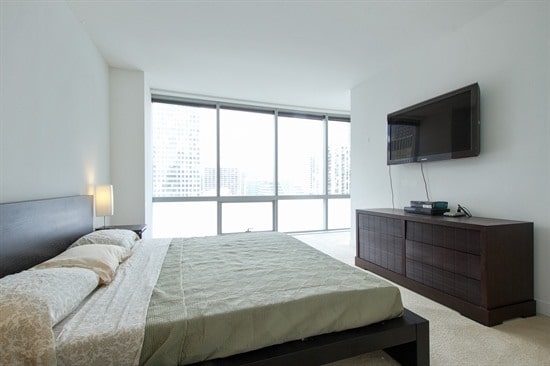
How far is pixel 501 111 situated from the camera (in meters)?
2.38

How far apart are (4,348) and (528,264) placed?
3.26 metres

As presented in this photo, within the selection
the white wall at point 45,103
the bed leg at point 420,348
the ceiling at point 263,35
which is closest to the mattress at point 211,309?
the bed leg at point 420,348

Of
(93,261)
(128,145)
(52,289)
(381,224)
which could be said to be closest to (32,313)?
(52,289)

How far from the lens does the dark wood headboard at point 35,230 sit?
1.44 metres

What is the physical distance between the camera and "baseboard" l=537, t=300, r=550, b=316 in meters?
2.09

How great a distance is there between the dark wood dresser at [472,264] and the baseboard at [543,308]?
5 cm

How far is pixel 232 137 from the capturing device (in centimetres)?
521

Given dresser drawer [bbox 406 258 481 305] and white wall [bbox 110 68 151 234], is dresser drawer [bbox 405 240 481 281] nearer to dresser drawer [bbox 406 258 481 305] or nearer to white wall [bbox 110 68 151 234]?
dresser drawer [bbox 406 258 481 305]

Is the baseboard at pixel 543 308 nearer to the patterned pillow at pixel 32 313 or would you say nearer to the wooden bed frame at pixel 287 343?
the wooden bed frame at pixel 287 343

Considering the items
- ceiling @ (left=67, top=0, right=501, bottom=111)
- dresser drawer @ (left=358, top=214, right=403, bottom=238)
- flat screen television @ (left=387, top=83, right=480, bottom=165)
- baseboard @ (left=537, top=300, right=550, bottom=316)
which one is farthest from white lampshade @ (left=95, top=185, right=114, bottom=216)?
baseboard @ (left=537, top=300, right=550, bottom=316)

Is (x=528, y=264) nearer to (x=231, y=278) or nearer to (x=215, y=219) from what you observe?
(x=231, y=278)

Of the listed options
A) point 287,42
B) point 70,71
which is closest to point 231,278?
point 70,71

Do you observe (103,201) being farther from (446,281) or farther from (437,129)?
(437,129)

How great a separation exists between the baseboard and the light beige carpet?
0.05 meters
